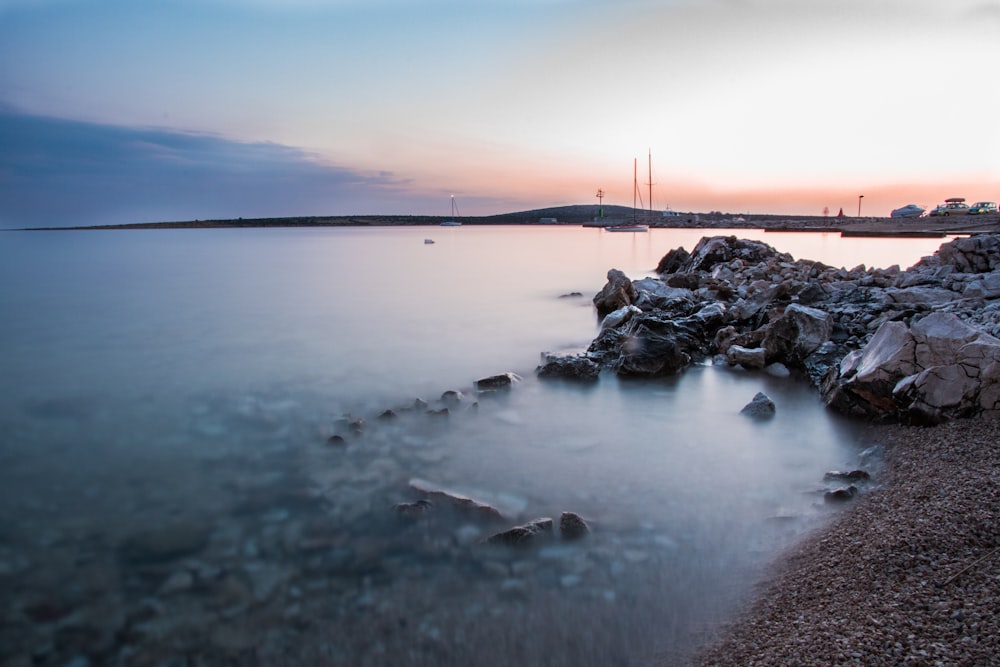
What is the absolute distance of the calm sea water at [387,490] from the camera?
3.09 meters

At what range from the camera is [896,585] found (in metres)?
2.84

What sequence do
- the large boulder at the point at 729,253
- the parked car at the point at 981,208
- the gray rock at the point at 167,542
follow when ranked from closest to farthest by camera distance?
1. the gray rock at the point at 167,542
2. the large boulder at the point at 729,253
3. the parked car at the point at 981,208

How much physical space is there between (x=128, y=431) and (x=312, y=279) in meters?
17.4

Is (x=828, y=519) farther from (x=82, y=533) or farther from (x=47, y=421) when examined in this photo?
(x=47, y=421)

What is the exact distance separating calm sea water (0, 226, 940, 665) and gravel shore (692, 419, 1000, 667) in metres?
0.28

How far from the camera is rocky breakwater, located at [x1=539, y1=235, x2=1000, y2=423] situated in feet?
16.5

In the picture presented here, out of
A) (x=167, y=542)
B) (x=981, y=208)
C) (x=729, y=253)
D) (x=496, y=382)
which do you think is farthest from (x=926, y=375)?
(x=981, y=208)

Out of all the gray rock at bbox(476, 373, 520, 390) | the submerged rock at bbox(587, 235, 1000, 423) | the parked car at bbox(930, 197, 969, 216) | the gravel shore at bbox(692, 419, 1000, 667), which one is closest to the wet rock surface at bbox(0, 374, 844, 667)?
the gravel shore at bbox(692, 419, 1000, 667)

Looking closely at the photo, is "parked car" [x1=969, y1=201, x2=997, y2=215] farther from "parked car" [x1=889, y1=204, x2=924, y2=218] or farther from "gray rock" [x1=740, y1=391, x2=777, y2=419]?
"gray rock" [x1=740, y1=391, x2=777, y2=419]

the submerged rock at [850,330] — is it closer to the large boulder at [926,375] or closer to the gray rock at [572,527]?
the large boulder at [926,375]

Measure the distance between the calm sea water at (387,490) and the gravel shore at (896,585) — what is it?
0.92 feet

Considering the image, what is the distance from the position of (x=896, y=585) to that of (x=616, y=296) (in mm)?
10301

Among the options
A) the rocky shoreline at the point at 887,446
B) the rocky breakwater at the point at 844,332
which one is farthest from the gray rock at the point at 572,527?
the rocky breakwater at the point at 844,332

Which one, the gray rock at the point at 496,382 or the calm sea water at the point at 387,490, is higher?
the gray rock at the point at 496,382
